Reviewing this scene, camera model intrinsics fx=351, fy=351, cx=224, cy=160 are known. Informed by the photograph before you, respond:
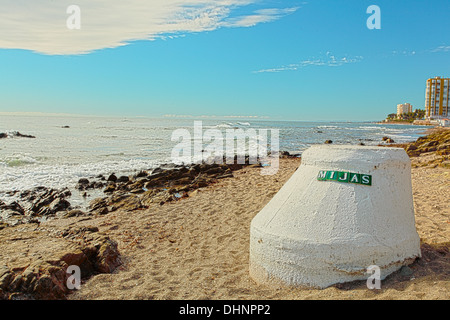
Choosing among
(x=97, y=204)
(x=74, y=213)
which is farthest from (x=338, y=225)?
(x=97, y=204)

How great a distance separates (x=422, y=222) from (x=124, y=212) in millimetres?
6487

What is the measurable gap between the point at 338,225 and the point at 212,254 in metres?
2.36

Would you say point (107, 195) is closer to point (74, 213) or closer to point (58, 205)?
point (58, 205)

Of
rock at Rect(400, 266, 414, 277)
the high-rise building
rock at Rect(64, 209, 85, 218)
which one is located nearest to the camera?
rock at Rect(400, 266, 414, 277)

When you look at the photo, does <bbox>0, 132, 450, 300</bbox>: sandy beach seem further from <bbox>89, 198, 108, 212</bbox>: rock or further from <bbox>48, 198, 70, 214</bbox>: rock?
<bbox>48, 198, 70, 214</bbox>: rock

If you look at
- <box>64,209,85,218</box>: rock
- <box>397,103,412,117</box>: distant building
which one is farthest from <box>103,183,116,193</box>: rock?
<box>397,103,412,117</box>: distant building

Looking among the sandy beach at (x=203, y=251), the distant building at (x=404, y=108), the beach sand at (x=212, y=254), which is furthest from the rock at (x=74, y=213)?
the distant building at (x=404, y=108)

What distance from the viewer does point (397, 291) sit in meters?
3.52

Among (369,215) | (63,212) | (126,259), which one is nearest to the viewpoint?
(369,215)

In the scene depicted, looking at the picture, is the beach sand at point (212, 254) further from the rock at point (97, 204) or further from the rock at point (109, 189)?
the rock at point (109, 189)

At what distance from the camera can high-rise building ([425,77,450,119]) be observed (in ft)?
292

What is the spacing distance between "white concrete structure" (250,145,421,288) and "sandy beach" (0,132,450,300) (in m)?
0.19

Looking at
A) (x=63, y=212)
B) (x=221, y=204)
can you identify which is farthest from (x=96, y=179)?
(x=221, y=204)

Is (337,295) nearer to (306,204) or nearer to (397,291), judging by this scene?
(397,291)
